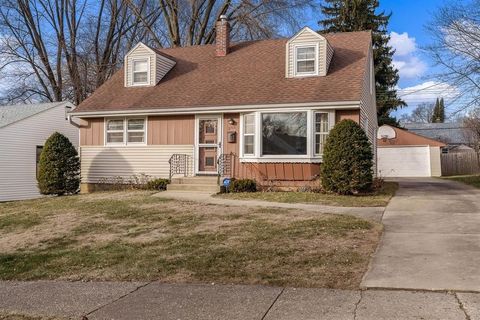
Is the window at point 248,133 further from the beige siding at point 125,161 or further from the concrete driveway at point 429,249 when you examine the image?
the concrete driveway at point 429,249

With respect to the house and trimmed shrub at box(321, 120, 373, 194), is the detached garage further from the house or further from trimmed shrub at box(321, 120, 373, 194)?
trimmed shrub at box(321, 120, 373, 194)

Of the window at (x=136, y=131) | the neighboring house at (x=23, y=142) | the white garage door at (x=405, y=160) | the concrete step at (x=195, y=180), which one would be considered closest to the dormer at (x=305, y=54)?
the concrete step at (x=195, y=180)

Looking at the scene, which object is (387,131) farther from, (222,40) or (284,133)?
(284,133)

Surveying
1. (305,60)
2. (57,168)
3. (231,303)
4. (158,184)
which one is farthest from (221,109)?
(231,303)

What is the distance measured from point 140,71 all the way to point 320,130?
8164mm

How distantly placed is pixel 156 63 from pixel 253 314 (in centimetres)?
1551

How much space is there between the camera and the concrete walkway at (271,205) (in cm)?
1070

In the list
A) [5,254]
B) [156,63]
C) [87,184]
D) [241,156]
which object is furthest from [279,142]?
[5,254]

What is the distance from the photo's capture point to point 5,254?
856 centimetres

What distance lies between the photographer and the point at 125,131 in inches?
725

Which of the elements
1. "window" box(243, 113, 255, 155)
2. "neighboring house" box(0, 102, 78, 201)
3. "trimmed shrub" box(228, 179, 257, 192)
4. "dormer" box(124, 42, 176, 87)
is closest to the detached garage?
"dormer" box(124, 42, 176, 87)

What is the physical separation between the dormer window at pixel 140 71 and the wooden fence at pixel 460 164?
26.0 meters

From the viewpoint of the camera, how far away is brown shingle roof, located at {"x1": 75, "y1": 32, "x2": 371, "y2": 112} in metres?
16.0

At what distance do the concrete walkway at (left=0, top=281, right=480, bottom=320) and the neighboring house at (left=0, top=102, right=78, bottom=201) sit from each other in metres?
20.5
